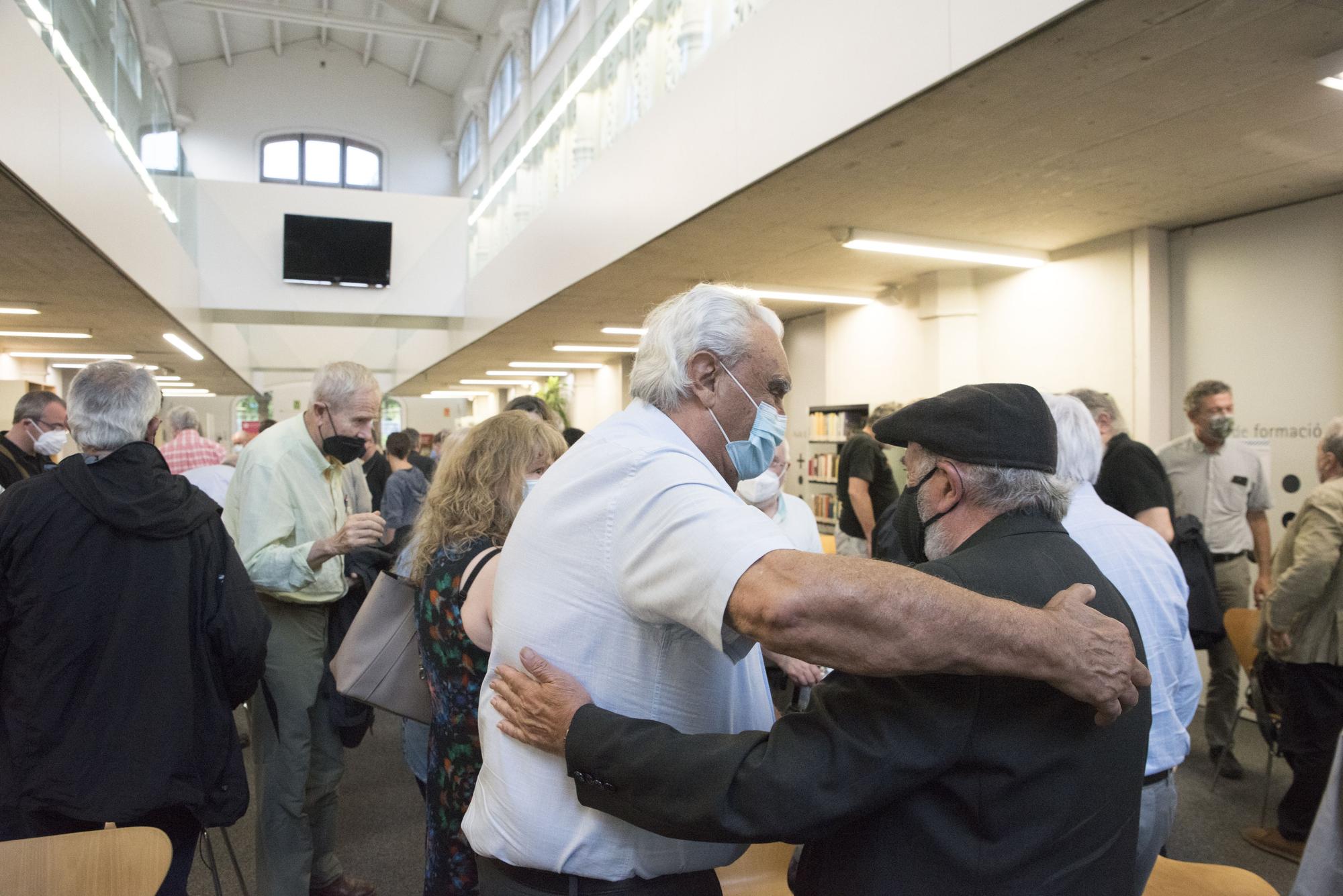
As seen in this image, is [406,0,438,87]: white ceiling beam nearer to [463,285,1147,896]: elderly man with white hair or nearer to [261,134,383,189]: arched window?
[261,134,383,189]: arched window

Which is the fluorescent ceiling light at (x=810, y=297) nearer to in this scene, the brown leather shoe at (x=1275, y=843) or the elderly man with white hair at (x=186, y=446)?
the elderly man with white hair at (x=186, y=446)

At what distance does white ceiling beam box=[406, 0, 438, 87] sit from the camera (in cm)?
1817

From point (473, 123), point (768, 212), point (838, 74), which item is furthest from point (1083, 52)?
point (473, 123)

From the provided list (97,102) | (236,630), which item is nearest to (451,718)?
(236,630)

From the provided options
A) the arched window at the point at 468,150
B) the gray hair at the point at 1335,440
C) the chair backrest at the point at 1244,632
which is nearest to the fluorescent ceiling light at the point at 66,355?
the arched window at the point at 468,150

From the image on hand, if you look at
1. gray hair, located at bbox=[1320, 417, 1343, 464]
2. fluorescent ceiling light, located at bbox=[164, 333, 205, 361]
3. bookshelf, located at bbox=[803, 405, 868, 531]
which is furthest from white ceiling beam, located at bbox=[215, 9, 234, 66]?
gray hair, located at bbox=[1320, 417, 1343, 464]

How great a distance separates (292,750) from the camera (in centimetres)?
278

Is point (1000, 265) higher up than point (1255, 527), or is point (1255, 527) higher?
point (1000, 265)

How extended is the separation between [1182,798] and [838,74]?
3.81 m

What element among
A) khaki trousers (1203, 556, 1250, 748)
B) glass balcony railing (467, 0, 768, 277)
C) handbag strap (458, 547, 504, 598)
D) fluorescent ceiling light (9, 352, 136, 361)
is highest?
glass balcony railing (467, 0, 768, 277)

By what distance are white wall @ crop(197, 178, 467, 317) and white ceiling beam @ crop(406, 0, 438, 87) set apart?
6.72m

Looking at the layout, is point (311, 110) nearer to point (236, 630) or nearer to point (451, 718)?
point (236, 630)

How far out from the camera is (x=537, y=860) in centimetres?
119

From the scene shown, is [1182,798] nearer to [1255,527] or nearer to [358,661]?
[1255,527]
